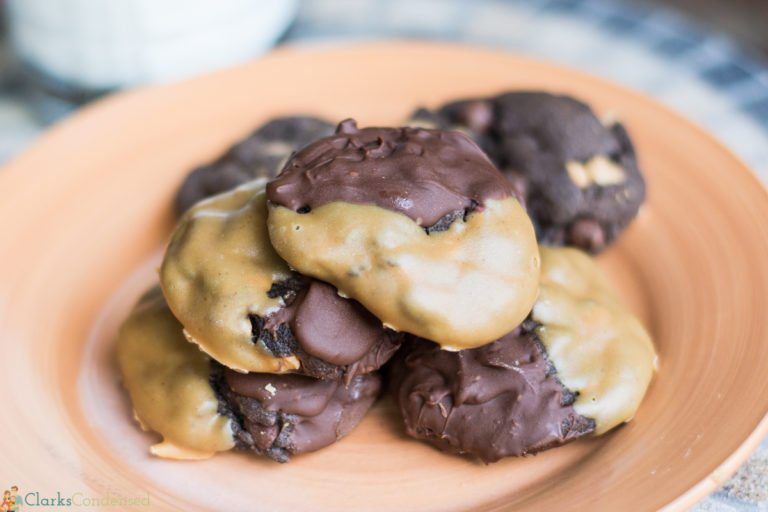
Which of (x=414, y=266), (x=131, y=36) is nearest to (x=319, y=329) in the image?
(x=414, y=266)

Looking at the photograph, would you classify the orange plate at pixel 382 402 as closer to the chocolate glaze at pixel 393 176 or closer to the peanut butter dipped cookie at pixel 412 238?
the peanut butter dipped cookie at pixel 412 238

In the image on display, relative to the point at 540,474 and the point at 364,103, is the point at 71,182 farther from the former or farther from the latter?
the point at 540,474

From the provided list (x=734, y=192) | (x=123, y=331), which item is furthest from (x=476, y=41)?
(x=123, y=331)

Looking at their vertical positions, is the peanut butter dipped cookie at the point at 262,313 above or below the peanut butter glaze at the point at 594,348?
below

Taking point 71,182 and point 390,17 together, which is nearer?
point 71,182

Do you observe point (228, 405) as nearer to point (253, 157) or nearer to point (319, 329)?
point (319, 329)

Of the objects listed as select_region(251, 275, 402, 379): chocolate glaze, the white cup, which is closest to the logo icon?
select_region(251, 275, 402, 379): chocolate glaze

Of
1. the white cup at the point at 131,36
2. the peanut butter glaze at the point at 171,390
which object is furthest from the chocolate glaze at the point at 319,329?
the white cup at the point at 131,36
